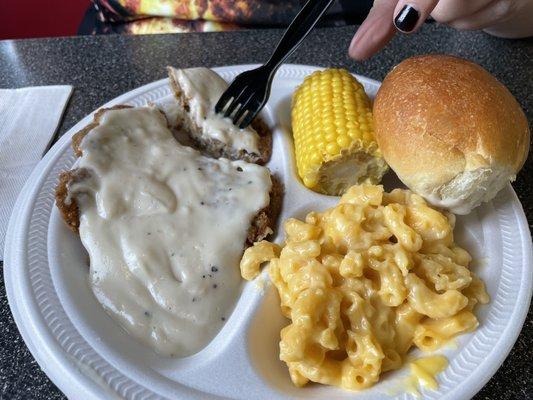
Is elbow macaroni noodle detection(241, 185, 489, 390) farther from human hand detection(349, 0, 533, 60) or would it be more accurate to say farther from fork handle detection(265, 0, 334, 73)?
human hand detection(349, 0, 533, 60)

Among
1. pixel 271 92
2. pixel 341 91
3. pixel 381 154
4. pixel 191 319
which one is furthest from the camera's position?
pixel 271 92

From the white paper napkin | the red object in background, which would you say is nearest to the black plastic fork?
the white paper napkin

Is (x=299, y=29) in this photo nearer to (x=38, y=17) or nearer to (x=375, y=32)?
(x=375, y=32)

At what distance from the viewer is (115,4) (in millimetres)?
2084

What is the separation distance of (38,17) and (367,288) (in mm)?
2890

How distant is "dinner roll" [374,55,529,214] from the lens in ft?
3.53

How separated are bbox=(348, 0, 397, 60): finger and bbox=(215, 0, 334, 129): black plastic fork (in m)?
0.26

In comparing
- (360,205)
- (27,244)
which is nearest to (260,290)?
(360,205)

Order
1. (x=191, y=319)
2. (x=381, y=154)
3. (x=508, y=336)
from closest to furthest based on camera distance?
(x=508, y=336) → (x=191, y=319) → (x=381, y=154)

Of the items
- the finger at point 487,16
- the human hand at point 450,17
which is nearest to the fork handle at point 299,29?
the human hand at point 450,17

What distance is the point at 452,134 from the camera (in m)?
1.08

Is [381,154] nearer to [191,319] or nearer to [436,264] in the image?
[436,264]

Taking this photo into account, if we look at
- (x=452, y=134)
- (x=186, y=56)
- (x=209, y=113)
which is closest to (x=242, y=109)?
(x=209, y=113)

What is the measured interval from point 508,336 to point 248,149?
2.58 ft
